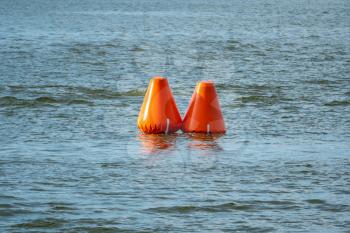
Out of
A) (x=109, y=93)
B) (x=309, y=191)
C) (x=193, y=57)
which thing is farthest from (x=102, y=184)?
(x=193, y=57)

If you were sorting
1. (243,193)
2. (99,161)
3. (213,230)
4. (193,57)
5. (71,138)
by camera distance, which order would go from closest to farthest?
(213,230) → (243,193) → (99,161) → (71,138) → (193,57)

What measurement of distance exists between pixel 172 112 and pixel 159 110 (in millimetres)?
196

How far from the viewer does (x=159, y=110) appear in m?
14.6

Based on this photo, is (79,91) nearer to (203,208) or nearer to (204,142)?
(204,142)

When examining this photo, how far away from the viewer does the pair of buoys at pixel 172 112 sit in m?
14.6

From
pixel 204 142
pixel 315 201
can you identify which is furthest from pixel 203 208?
pixel 204 142

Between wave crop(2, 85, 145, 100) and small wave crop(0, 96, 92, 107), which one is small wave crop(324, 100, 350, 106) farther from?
small wave crop(0, 96, 92, 107)

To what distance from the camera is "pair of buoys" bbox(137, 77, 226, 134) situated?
14.6 meters

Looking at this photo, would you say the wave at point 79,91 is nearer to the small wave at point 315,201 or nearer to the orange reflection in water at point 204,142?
the orange reflection in water at point 204,142

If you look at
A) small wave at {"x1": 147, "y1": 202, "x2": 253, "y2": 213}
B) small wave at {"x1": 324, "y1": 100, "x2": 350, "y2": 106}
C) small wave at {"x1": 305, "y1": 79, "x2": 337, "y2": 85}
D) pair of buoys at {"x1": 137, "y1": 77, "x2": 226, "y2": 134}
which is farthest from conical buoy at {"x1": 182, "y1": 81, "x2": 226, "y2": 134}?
small wave at {"x1": 305, "y1": 79, "x2": 337, "y2": 85}

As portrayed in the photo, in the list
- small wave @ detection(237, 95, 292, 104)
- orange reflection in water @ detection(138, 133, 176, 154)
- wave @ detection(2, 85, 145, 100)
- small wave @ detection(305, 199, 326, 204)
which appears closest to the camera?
small wave @ detection(305, 199, 326, 204)

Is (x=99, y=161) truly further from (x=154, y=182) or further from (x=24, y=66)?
(x=24, y=66)

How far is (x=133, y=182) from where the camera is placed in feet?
38.2

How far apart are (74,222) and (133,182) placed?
1.83 metres
